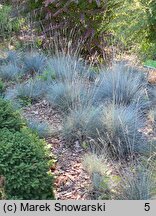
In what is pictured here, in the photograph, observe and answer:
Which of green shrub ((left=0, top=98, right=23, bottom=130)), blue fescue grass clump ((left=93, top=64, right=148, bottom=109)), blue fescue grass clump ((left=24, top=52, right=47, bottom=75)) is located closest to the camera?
green shrub ((left=0, top=98, right=23, bottom=130))

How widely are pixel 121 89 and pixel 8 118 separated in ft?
5.10

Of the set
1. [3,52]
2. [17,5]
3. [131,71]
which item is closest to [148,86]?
[131,71]

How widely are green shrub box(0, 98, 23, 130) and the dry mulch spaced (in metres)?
0.44

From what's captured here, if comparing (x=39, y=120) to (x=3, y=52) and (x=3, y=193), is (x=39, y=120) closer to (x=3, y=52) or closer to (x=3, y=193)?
(x=3, y=193)

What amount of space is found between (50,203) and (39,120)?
173cm

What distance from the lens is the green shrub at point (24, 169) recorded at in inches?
102

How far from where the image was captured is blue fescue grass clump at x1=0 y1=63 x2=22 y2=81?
5242mm

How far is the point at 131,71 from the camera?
4762mm

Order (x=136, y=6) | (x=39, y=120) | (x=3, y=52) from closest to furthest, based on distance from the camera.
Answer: (x=39, y=120) < (x=136, y=6) < (x=3, y=52)

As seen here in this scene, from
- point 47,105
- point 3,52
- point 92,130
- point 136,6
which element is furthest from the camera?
point 3,52

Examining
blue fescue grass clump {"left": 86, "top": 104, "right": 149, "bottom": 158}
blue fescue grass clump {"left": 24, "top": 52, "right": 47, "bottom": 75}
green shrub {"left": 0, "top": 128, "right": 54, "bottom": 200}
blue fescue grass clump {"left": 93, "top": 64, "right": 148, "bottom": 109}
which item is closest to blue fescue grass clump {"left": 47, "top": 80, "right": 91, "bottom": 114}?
blue fescue grass clump {"left": 93, "top": 64, "right": 148, "bottom": 109}

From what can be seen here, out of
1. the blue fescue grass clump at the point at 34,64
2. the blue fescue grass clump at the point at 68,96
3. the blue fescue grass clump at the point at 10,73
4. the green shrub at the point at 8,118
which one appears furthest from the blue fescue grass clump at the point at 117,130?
the blue fescue grass clump at the point at 34,64

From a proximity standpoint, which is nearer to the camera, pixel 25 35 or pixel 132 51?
pixel 132 51

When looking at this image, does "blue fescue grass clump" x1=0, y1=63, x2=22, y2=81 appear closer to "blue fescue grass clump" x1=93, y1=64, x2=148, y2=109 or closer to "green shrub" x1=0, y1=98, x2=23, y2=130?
"blue fescue grass clump" x1=93, y1=64, x2=148, y2=109
